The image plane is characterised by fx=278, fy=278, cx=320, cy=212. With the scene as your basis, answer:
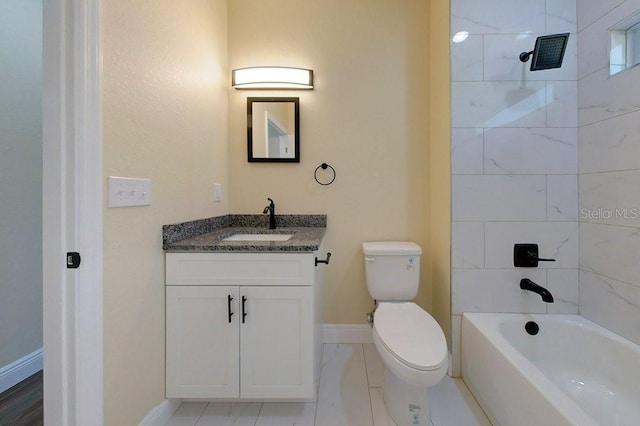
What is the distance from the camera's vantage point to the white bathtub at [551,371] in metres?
1.03

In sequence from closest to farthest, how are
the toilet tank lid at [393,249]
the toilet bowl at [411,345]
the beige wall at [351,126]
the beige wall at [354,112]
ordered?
the toilet bowl at [411,345]
the toilet tank lid at [393,249]
the beige wall at [351,126]
the beige wall at [354,112]

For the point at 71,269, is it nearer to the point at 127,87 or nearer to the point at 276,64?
the point at 127,87

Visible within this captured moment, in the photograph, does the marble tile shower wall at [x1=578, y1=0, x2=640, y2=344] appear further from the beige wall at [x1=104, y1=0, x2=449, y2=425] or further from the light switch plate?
the light switch plate

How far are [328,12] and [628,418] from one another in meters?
2.78

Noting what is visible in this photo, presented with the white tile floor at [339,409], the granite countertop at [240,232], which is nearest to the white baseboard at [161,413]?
the white tile floor at [339,409]

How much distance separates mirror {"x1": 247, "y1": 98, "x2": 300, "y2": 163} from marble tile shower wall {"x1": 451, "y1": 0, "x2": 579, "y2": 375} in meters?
1.05

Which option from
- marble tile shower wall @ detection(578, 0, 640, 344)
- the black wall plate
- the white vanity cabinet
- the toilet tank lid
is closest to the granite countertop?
the white vanity cabinet

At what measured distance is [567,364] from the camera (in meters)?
1.48

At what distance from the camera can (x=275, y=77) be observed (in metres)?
1.94

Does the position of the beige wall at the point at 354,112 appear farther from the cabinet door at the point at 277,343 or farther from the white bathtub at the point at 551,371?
the cabinet door at the point at 277,343

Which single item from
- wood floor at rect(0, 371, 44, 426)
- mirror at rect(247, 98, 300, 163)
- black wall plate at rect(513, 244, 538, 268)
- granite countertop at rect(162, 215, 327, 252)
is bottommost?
wood floor at rect(0, 371, 44, 426)

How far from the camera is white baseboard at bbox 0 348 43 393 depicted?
148 cm

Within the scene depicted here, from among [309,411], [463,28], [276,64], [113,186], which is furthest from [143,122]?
[463,28]

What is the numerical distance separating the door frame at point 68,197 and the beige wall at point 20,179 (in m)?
1.08
